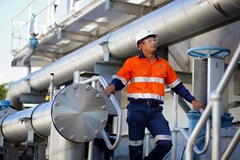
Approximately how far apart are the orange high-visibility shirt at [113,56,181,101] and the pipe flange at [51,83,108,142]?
2.36ft

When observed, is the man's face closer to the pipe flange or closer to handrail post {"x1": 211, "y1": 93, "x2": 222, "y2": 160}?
the pipe flange

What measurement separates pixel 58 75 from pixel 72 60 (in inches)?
42.1

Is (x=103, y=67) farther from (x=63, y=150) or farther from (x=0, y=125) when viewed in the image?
(x=63, y=150)

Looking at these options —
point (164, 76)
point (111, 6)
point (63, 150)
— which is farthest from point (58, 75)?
point (164, 76)

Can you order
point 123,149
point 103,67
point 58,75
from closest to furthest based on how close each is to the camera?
point 103,67 → point 123,149 → point 58,75

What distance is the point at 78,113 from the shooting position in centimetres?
530

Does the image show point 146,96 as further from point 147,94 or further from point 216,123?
point 216,123

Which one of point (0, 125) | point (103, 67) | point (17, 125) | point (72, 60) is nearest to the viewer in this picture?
point (17, 125)

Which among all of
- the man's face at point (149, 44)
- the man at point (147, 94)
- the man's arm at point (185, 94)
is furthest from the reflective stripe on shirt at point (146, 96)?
the man's face at point (149, 44)

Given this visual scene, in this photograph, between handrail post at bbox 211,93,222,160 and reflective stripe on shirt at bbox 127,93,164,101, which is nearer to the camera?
handrail post at bbox 211,93,222,160

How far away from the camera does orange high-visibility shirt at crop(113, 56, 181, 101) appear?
4688mm

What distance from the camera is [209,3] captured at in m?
6.79

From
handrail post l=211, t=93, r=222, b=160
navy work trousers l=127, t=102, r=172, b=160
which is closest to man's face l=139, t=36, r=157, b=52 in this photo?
navy work trousers l=127, t=102, r=172, b=160

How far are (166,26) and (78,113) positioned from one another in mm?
2950
